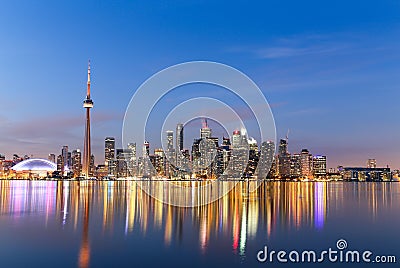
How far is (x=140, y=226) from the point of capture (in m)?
33.7

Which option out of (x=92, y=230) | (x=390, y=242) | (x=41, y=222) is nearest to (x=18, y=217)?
(x=41, y=222)

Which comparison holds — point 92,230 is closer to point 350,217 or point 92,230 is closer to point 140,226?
point 140,226

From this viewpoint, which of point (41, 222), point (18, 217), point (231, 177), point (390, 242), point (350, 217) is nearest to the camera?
point (390, 242)

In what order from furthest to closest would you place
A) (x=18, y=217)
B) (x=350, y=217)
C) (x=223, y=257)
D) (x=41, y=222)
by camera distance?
1. (x=350, y=217)
2. (x=18, y=217)
3. (x=41, y=222)
4. (x=223, y=257)

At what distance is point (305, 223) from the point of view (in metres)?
37.6

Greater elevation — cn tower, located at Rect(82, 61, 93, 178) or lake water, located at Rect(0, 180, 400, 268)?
cn tower, located at Rect(82, 61, 93, 178)

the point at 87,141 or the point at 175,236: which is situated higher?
the point at 87,141

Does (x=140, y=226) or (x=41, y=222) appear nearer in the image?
(x=140, y=226)

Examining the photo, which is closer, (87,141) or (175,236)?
(175,236)

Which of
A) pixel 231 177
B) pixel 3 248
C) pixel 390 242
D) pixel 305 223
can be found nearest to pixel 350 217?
pixel 305 223

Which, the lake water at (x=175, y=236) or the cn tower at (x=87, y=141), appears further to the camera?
the cn tower at (x=87, y=141)

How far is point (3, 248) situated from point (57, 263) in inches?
215

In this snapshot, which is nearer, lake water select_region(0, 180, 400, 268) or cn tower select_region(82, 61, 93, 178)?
lake water select_region(0, 180, 400, 268)

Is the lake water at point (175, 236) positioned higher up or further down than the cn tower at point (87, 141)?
further down
